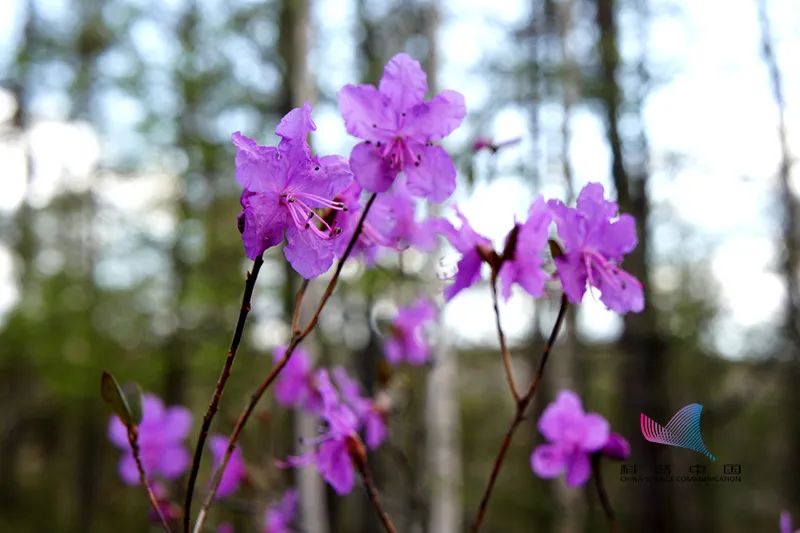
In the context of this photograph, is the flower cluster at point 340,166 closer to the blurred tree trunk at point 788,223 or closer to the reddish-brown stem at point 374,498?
the reddish-brown stem at point 374,498

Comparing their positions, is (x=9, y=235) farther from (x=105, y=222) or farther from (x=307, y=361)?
(x=307, y=361)

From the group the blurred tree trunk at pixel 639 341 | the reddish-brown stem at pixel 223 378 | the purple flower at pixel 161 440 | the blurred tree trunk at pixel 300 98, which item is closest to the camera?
the reddish-brown stem at pixel 223 378

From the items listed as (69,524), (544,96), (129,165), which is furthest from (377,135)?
(69,524)

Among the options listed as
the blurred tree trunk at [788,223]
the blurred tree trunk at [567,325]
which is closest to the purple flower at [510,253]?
the blurred tree trunk at [567,325]

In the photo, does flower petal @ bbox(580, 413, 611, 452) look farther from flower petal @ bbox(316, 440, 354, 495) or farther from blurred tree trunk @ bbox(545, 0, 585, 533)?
blurred tree trunk @ bbox(545, 0, 585, 533)

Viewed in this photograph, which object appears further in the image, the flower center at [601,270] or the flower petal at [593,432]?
the flower petal at [593,432]
